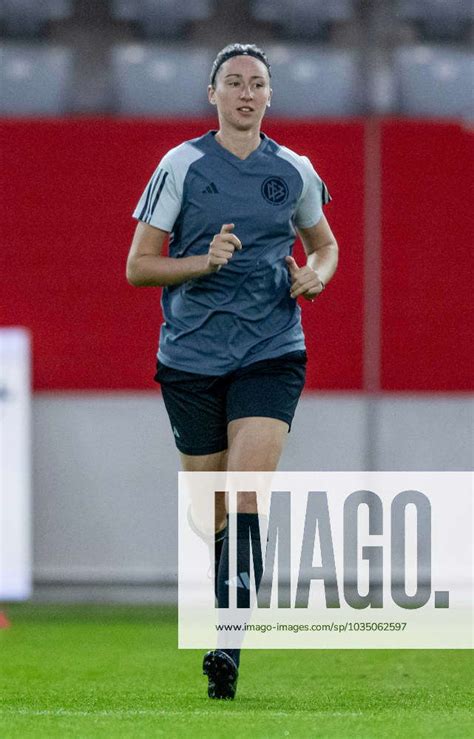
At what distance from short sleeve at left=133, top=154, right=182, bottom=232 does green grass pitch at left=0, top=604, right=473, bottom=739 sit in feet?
4.39

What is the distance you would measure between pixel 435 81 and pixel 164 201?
296cm

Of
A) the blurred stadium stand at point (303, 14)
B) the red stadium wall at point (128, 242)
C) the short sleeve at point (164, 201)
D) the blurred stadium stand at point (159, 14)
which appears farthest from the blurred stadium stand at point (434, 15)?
the short sleeve at point (164, 201)

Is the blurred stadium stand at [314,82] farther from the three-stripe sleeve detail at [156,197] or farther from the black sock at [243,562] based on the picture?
the black sock at [243,562]

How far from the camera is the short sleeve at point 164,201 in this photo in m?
4.84

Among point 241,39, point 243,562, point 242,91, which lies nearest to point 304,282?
point 242,91

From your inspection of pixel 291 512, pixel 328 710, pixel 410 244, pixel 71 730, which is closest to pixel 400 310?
pixel 410 244

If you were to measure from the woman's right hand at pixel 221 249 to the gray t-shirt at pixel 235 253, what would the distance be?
177 mm

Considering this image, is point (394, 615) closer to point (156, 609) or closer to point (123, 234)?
point (156, 609)

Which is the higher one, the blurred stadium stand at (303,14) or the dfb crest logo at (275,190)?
the blurred stadium stand at (303,14)

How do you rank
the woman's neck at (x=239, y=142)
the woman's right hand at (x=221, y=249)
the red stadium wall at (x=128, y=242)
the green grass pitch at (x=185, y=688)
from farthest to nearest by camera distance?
the red stadium wall at (x=128, y=242) → the woman's neck at (x=239, y=142) → the woman's right hand at (x=221, y=249) → the green grass pitch at (x=185, y=688)

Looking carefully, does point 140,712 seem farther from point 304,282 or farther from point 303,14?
point 303,14

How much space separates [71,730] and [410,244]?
13.2 feet

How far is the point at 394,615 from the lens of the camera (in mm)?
7363

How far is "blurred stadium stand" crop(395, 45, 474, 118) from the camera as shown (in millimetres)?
7441
